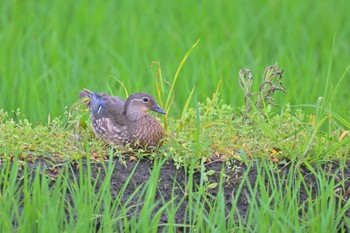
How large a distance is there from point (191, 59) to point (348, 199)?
113 inches

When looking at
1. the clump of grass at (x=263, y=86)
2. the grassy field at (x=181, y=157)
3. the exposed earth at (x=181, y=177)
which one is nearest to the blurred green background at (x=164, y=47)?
the grassy field at (x=181, y=157)

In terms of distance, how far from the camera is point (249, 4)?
8812 mm

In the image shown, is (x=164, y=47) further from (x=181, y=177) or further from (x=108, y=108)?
(x=181, y=177)

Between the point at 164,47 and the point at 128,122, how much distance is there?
9.28 ft

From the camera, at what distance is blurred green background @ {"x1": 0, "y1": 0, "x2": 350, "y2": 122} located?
6.48 meters

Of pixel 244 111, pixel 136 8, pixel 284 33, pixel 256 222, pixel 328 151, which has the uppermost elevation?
pixel 136 8

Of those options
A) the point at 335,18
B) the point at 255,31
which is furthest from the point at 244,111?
the point at 335,18

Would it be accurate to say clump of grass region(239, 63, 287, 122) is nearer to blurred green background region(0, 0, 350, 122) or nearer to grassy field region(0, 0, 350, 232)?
grassy field region(0, 0, 350, 232)

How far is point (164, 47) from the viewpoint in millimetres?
7730

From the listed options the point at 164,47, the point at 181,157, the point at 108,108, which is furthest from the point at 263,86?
the point at 164,47

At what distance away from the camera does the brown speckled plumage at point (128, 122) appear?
484 cm

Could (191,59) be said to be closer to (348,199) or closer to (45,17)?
(45,17)

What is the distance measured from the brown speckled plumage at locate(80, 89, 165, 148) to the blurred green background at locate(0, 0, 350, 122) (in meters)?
0.95

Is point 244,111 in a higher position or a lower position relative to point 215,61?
lower
